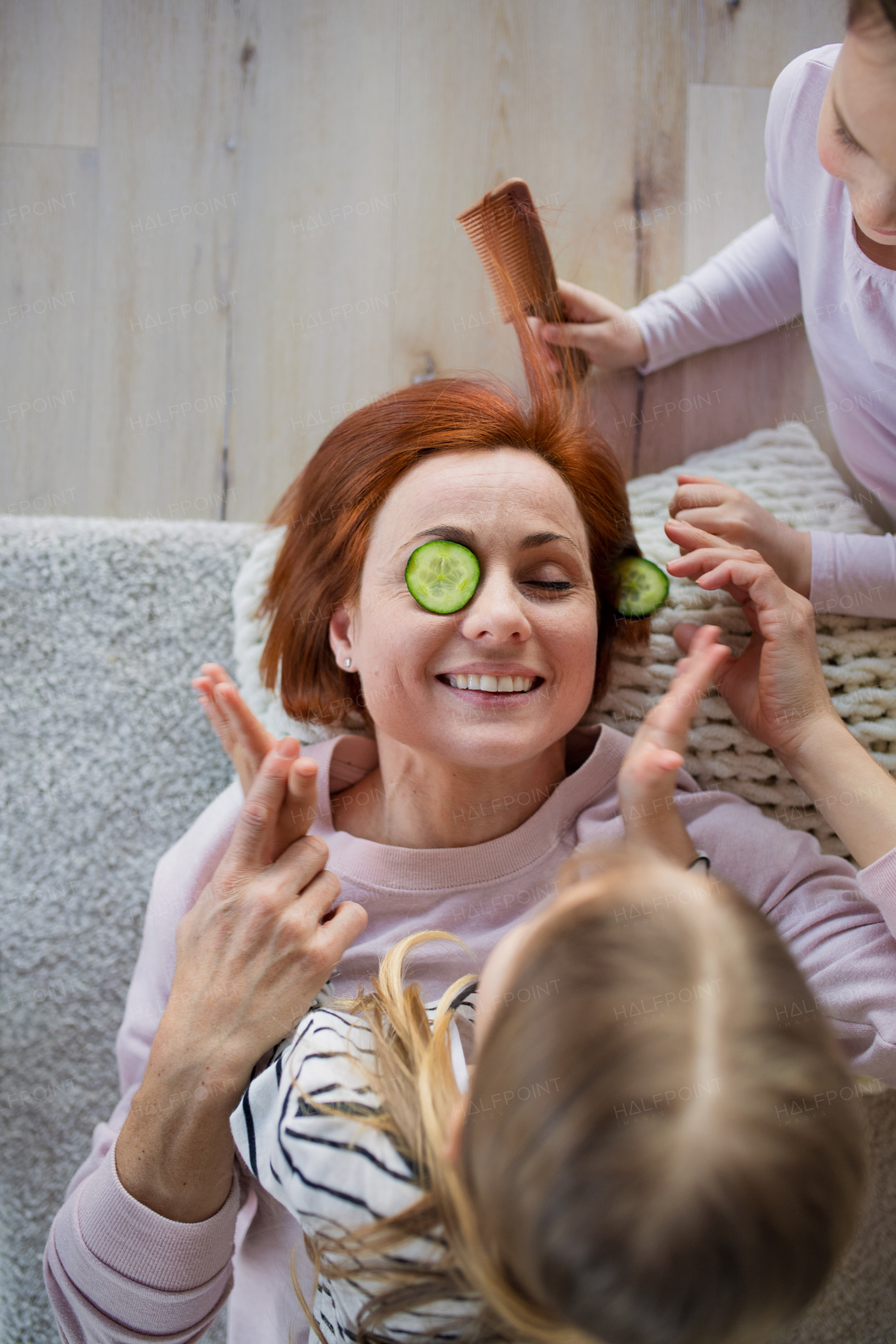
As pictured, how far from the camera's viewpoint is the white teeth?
4.86 feet

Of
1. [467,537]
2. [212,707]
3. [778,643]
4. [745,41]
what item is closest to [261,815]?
[212,707]

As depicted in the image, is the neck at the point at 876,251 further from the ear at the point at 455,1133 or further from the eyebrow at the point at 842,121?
the ear at the point at 455,1133

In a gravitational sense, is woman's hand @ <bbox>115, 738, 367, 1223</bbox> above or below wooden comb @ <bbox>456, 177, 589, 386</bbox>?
below

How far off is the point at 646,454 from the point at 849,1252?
175 centimetres

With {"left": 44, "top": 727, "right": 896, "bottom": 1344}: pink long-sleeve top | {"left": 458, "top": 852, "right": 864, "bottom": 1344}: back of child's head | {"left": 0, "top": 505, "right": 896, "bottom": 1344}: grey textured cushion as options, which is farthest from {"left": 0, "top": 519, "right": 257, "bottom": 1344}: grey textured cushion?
{"left": 458, "top": 852, "right": 864, "bottom": 1344}: back of child's head

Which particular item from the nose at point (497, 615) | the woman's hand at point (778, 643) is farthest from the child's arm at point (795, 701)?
the nose at point (497, 615)

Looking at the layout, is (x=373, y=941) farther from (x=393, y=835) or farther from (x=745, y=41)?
(x=745, y=41)

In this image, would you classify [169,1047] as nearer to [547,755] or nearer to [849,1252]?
[547,755]

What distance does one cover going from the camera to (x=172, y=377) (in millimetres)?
2191

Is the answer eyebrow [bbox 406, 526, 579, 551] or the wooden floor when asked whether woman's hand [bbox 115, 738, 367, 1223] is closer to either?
eyebrow [bbox 406, 526, 579, 551]

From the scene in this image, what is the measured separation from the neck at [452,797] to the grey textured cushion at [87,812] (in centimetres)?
51

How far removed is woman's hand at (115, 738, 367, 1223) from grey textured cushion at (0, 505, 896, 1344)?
0.56 metres

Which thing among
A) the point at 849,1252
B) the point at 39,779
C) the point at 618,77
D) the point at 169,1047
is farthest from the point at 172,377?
the point at 849,1252

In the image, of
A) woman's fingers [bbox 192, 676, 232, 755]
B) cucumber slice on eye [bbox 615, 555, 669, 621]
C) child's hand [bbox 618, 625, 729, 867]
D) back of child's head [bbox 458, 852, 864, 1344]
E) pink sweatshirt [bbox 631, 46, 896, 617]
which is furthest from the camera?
cucumber slice on eye [bbox 615, 555, 669, 621]
